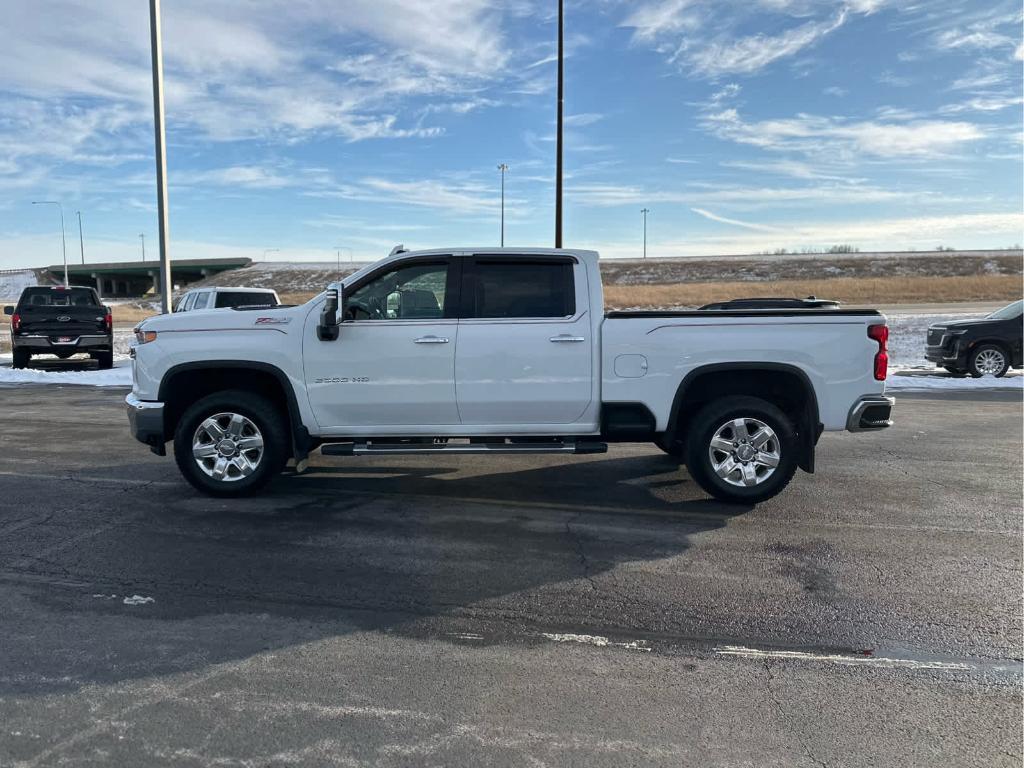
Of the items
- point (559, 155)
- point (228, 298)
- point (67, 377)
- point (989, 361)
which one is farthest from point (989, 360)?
point (67, 377)

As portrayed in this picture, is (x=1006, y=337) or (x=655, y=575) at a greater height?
(x=1006, y=337)

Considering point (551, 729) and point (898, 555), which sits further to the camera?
point (898, 555)

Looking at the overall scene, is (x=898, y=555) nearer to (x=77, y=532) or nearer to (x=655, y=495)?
(x=655, y=495)

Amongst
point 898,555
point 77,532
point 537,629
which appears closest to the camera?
point 537,629

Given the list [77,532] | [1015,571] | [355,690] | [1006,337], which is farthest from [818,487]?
[1006,337]

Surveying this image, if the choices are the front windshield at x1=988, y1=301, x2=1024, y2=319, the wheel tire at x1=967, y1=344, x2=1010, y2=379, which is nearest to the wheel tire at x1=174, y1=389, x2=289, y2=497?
the wheel tire at x1=967, y1=344, x2=1010, y2=379

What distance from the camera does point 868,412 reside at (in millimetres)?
6070

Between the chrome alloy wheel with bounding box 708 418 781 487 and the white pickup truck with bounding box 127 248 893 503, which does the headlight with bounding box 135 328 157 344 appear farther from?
the chrome alloy wheel with bounding box 708 418 781 487

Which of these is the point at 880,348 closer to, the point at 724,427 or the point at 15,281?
the point at 724,427

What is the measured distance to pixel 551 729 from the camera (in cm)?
298

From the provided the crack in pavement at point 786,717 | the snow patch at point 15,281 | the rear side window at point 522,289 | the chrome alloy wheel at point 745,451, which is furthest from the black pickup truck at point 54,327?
the snow patch at point 15,281

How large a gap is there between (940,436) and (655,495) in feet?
16.3

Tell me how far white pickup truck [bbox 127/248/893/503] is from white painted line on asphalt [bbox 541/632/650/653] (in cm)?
243

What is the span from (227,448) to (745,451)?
4264mm
